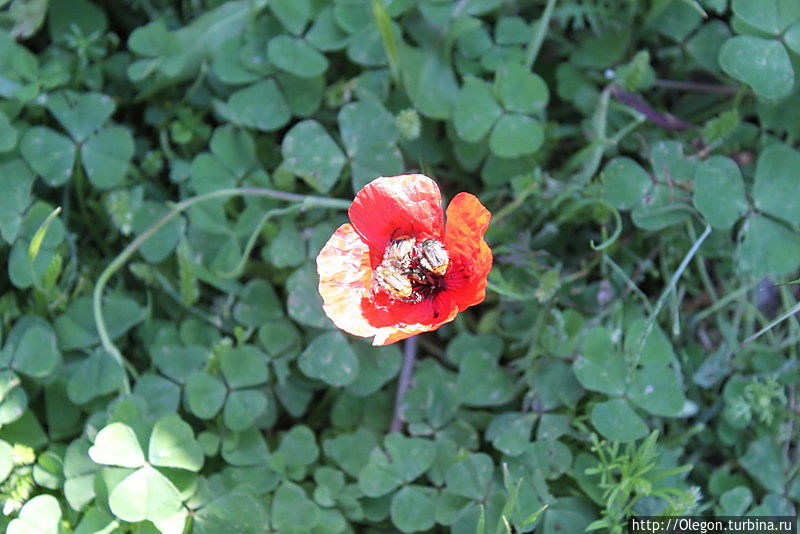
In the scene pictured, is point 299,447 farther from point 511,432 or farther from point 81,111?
point 81,111

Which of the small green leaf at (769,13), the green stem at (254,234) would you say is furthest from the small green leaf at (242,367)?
the small green leaf at (769,13)

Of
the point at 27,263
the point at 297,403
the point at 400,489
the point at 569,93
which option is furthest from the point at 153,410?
the point at 569,93

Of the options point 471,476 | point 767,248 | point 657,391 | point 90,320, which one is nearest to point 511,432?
point 471,476

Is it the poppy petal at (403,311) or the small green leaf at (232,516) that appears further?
the small green leaf at (232,516)

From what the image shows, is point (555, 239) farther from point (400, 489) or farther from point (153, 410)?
point (153, 410)

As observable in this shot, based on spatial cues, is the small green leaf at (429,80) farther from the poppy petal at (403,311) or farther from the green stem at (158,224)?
the poppy petal at (403,311)

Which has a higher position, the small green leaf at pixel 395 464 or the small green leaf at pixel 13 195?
the small green leaf at pixel 13 195
